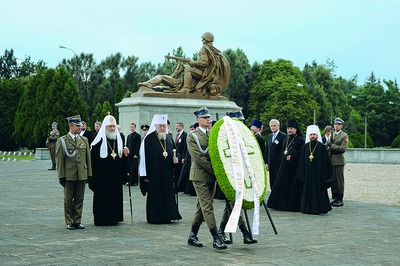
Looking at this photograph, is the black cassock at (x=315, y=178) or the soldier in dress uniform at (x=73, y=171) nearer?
the soldier in dress uniform at (x=73, y=171)

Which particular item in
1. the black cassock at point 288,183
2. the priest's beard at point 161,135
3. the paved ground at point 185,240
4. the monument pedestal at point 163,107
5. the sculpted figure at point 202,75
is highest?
the sculpted figure at point 202,75

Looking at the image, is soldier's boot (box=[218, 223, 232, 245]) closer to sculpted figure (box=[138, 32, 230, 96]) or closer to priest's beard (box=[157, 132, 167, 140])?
priest's beard (box=[157, 132, 167, 140])

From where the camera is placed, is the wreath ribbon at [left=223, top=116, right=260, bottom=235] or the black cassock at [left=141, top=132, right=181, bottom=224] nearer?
the wreath ribbon at [left=223, top=116, right=260, bottom=235]

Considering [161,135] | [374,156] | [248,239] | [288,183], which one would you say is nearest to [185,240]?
[248,239]

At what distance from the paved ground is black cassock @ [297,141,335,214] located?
298mm

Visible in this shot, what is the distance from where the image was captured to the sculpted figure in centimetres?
2577

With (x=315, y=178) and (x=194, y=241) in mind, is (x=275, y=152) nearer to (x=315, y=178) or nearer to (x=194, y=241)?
(x=315, y=178)

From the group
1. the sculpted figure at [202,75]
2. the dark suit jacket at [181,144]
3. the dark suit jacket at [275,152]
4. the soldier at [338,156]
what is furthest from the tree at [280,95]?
the dark suit jacket at [275,152]

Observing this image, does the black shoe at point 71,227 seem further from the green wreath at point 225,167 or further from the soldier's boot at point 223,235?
the green wreath at point 225,167

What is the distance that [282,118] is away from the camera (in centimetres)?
7331

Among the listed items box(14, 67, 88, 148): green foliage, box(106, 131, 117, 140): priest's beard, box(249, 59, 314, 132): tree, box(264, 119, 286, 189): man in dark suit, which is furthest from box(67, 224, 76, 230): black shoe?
box(249, 59, 314, 132): tree

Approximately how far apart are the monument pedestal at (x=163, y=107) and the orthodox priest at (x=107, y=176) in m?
11.8

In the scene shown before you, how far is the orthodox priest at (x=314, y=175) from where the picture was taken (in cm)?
1501

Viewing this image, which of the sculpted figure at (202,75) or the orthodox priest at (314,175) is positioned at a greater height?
the sculpted figure at (202,75)
